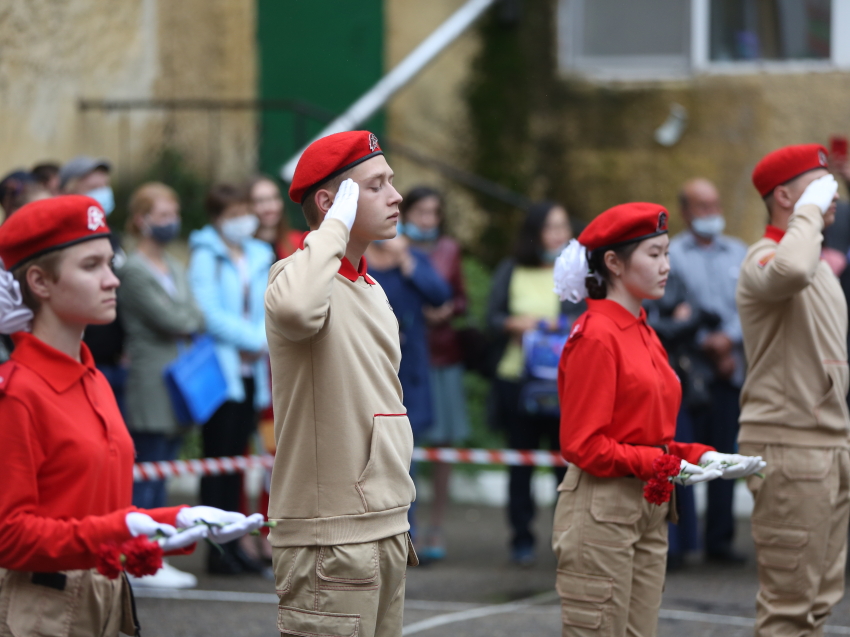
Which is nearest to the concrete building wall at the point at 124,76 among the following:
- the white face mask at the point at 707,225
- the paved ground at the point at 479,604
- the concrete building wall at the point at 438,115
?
the concrete building wall at the point at 438,115

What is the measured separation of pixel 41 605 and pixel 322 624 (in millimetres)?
770

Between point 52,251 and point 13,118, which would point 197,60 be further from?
point 52,251

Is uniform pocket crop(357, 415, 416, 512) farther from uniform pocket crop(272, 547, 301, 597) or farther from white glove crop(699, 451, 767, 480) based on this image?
white glove crop(699, 451, 767, 480)

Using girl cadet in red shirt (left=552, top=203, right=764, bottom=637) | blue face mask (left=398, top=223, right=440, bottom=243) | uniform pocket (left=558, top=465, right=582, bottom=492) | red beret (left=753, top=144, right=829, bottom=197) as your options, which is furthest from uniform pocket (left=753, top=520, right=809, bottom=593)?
blue face mask (left=398, top=223, right=440, bottom=243)

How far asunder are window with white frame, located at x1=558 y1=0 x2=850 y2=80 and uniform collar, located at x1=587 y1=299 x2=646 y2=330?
6541 millimetres

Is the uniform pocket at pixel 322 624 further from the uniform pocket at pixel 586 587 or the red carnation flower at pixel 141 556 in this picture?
the uniform pocket at pixel 586 587

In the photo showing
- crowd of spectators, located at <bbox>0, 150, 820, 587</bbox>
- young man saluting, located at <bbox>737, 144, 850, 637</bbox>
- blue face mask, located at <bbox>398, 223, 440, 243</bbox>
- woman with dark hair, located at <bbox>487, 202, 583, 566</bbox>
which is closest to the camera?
young man saluting, located at <bbox>737, 144, 850, 637</bbox>

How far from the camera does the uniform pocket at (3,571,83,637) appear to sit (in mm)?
3082

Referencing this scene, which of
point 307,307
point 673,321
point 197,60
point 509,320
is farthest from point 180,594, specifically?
point 197,60

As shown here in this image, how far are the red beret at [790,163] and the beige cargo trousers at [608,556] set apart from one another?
1.48 m

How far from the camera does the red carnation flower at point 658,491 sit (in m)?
3.64

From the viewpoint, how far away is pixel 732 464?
3.80 metres

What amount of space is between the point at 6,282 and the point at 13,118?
553 cm

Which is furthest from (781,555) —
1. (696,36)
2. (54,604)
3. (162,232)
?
(696,36)
